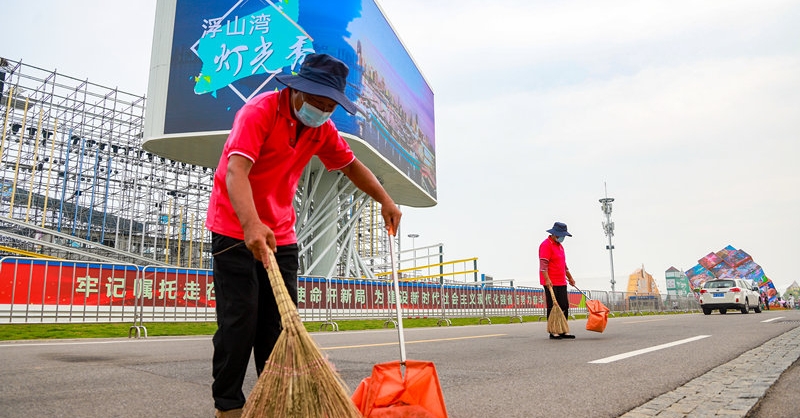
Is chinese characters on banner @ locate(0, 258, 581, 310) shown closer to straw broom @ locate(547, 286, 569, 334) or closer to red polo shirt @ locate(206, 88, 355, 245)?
straw broom @ locate(547, 286, 569, 334)

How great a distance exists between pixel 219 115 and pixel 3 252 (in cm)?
1117

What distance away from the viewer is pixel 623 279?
248 ft

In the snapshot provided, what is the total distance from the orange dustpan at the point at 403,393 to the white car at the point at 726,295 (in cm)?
2518

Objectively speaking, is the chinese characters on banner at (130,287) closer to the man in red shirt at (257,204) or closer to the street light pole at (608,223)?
the man in red shirt at (257,204)

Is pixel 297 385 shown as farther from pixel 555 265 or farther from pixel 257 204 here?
pixel 555 265

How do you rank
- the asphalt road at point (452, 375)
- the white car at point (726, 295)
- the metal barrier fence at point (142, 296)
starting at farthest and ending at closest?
the white car at point (726, 295), the metal barrier fence at point (142, 296), the asphalt road at point (452, 375)

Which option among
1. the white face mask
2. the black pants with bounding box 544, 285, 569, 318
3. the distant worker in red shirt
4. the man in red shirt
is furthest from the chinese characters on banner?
the white face mask

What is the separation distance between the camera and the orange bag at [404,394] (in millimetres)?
2369

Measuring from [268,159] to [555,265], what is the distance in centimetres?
724

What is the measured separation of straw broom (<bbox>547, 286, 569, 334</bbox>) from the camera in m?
8.68

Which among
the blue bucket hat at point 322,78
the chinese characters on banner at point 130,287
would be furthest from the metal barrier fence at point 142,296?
the blue bucket hat at point 322,78

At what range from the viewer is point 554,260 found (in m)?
9.02

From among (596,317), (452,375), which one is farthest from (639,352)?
(452,375)

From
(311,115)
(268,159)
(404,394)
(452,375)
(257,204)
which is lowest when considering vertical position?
(452,375)
